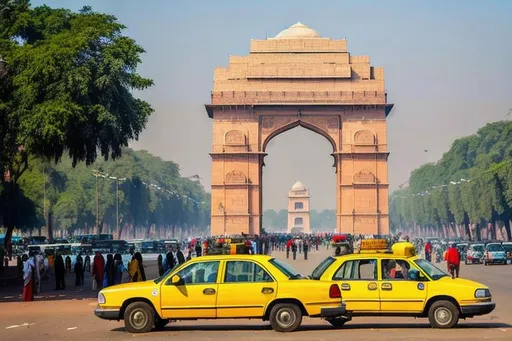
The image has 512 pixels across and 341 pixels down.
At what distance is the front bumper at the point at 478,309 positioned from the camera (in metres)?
20.6

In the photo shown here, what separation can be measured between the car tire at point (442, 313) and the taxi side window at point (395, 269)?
771mm

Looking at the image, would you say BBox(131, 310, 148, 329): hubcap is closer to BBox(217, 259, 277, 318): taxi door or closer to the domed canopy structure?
BBox(217, 259, 277, 318): taxi door

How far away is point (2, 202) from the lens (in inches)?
2697

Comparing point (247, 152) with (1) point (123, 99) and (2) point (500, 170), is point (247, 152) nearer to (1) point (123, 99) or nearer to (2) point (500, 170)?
(2) point (500, 170)

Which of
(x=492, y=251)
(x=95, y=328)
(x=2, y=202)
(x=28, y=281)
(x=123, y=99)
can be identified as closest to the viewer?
(x=95, y=328)

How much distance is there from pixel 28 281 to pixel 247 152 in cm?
6131

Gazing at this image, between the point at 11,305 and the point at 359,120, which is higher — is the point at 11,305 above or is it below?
below

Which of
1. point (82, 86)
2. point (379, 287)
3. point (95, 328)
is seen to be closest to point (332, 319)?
point (379, 287)

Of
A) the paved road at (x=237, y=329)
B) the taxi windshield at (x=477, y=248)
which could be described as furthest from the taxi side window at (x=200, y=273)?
the taxi windshield at (x=477, y=248)

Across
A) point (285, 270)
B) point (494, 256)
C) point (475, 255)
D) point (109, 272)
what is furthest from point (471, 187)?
point (285, 270)

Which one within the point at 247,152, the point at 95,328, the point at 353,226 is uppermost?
the point at 247,152

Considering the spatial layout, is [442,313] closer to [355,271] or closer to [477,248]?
[355,271]

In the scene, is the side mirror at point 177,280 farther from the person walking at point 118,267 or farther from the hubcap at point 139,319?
the person walking at point 118,267

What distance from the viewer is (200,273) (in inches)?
808
